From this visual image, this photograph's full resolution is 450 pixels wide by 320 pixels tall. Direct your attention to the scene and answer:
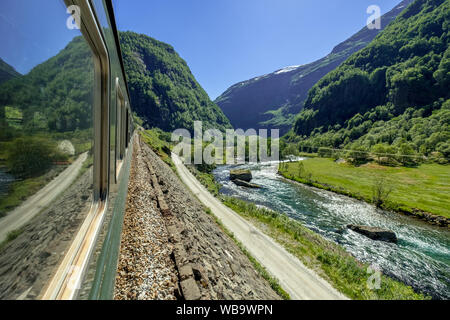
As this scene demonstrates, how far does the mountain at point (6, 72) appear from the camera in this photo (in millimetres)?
754

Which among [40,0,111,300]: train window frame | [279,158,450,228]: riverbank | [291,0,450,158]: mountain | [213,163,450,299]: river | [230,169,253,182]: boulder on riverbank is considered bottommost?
[213,163,450,299]: river

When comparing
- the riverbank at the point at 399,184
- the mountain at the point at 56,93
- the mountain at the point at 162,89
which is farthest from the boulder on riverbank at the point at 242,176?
the mountain at the point at 162,89

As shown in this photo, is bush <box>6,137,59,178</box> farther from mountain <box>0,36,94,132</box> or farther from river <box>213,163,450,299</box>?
river <box>213,163,450,299</box>

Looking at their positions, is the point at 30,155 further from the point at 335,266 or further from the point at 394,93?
the point at 394,93

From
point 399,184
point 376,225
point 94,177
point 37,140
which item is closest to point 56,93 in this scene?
point 37,140

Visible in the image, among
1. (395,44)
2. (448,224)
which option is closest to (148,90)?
(448,224)

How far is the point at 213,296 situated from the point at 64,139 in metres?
3.82

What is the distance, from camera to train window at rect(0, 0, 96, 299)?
0.81 m

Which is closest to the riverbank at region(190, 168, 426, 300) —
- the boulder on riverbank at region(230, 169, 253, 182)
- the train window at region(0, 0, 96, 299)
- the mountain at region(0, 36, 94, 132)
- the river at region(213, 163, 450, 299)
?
the river at region(213, 163, 450, 299)

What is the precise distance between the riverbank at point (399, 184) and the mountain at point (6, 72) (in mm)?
31634

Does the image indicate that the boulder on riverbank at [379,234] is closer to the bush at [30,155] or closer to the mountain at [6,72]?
the bush at [30,155]

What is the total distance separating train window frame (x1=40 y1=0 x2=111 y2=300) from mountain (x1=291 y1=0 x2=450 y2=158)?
65.9 meters
